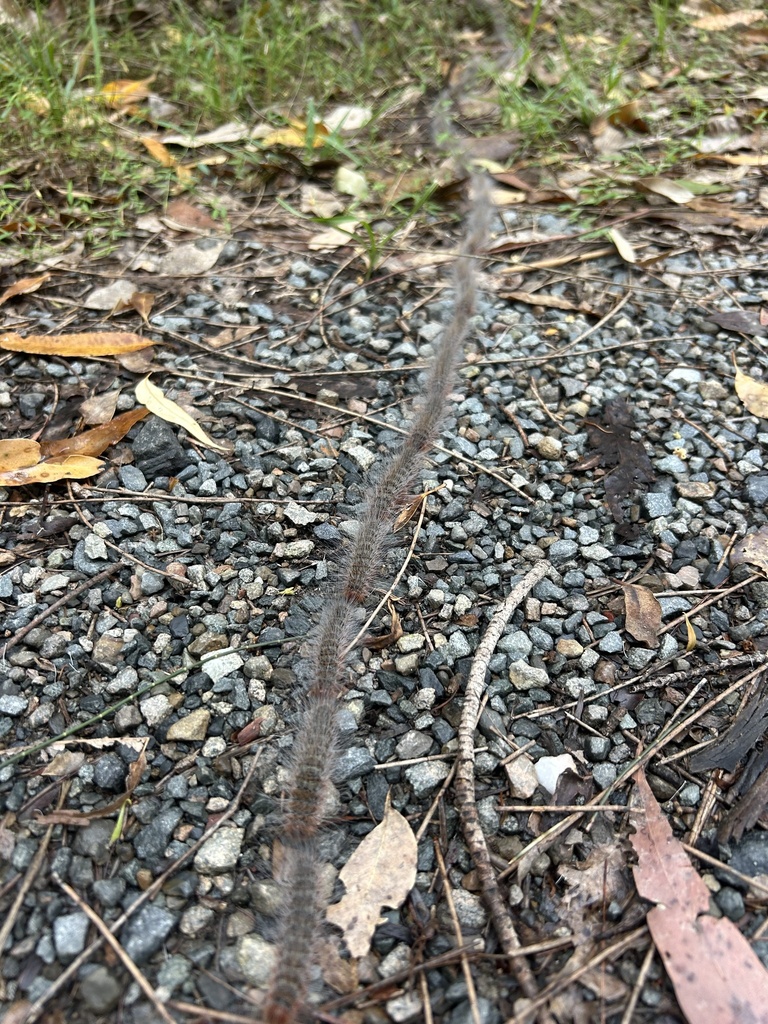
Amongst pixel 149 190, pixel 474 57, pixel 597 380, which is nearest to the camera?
pixel 597 380

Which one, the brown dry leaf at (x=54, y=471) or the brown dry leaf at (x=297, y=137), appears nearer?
the brown dry leaf at (x=54, y=471)

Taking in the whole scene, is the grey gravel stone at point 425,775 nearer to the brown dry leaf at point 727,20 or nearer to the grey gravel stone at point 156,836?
the grey gravel stone at point 156,836

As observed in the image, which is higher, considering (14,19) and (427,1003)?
(14,19)

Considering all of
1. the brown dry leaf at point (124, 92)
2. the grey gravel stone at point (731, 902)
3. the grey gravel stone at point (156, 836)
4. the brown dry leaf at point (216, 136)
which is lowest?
the grey gravel stone at point (731, 902)

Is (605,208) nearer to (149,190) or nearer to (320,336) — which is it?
(320,336)

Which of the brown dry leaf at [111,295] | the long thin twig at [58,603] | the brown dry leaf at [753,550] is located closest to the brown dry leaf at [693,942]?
the brown dry leaf at [753,550]

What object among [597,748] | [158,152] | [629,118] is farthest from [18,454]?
[629,118]

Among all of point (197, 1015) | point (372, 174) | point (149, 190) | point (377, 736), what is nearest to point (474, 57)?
point (372, 174)
